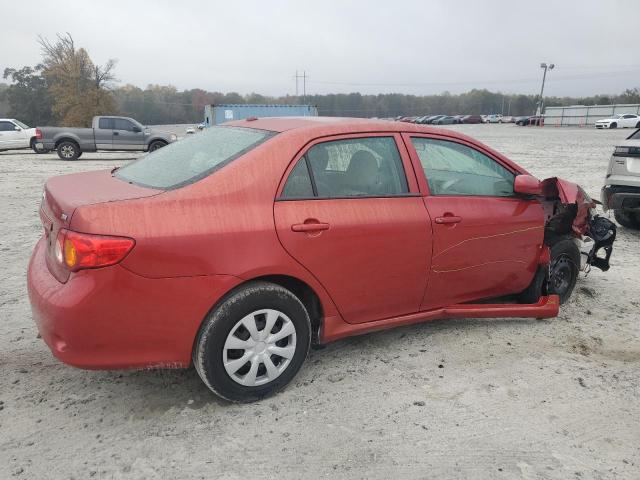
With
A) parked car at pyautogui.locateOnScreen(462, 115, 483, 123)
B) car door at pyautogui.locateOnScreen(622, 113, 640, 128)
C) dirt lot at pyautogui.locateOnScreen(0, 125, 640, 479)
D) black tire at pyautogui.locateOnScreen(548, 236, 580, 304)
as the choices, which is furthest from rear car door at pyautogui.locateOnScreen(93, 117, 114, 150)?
parked car at pyautogui.locateOnScreen(462, 115, 483, 123)

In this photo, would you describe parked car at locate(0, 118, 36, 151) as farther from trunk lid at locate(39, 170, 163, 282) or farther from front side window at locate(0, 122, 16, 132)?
trunk lid at locate(39, 170, 163, 282)

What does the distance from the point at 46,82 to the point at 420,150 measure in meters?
69.7

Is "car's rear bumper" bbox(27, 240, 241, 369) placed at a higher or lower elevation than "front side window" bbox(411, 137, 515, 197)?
lower

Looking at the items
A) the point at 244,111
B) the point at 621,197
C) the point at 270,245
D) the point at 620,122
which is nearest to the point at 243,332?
the point at 270,245

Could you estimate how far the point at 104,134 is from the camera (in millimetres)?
19562

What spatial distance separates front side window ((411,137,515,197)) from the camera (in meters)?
3.51

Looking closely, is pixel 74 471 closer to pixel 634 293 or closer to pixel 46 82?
pixel 634 293

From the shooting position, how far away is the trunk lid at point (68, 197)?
2557 mm

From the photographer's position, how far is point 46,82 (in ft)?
203

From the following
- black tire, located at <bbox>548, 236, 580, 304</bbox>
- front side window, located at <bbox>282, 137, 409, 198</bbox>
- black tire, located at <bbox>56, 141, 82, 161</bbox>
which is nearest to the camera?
front side window, located at <bbox>282, 137, 409, 198</bbox>

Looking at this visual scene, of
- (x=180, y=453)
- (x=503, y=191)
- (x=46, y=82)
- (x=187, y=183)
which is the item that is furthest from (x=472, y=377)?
(x=46, y=82)

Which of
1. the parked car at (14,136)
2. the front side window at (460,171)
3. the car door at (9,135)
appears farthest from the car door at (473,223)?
the car door at (9,135)

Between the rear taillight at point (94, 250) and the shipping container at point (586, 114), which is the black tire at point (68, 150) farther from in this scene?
the shipping container at point (586, 114)

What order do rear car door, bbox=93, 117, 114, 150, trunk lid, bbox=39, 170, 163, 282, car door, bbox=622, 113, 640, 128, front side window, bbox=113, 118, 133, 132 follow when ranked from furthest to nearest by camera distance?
car door, bbox=622, 113, 640, 128 < front side window, bbox=113, 118, 133, 132 < rear car door, bbox=93, 117, 114, 150 < trunk lid, bbox=39, 170, 163, 282
